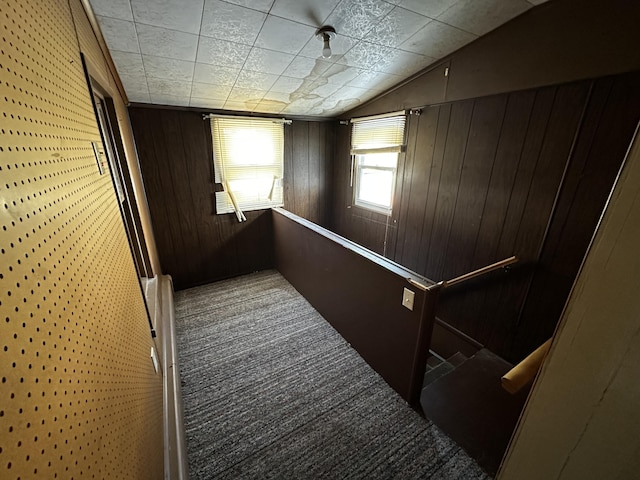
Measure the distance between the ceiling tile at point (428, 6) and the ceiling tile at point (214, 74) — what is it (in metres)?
1.29

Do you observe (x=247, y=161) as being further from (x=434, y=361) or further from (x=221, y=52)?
(x=434, y=361)

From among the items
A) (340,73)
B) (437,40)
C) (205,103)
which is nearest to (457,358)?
(437,40)

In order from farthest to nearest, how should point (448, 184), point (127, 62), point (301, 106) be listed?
point (301, 106) → point (448, 184) → point (127, 62)

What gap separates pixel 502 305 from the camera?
81.7 inches

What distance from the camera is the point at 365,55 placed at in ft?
6.63

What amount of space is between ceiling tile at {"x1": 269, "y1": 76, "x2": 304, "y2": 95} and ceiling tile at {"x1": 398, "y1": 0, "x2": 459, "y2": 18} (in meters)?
1.07

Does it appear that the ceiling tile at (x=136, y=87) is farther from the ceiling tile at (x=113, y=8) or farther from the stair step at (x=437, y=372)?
the stair step at (x=437, y=372)

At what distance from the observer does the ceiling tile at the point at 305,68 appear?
204 centimetres

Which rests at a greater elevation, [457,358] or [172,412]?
[172,412]

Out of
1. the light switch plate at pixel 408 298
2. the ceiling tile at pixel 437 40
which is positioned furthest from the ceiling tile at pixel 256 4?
the light switch plate at pixel 408 298

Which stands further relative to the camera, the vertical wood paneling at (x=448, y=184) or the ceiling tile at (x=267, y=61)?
the vertical wood paneling at (x=448, y=184)

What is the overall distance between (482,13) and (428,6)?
42cm

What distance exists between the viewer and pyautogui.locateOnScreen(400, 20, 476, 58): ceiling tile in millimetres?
1802

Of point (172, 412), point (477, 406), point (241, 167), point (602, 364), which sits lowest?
point (477, 406)
